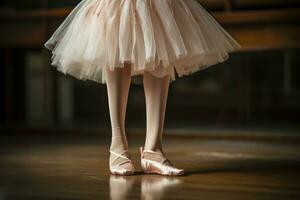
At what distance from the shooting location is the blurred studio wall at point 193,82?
3033mm

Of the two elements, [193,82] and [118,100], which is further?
[193,82]

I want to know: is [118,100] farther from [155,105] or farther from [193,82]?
[193,82]

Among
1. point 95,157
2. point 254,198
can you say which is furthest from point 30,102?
point 254,198

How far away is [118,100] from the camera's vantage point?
1807 mm

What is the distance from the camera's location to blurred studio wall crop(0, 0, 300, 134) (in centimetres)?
303

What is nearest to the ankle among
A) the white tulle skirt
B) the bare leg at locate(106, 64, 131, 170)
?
the bare leg at locate(106, 64, 131, 170)

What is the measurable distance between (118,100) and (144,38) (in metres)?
0.24

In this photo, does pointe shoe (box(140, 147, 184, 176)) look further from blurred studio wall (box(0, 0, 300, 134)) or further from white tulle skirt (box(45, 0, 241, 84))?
blurred studio wall (box(0, 0, 300, 134))

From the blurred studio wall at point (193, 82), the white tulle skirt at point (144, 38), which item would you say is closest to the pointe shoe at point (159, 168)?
the white tulle skirt at point (144, 38)

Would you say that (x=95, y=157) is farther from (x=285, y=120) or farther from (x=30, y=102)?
(x=285, y=120)

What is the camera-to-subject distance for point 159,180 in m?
1.65

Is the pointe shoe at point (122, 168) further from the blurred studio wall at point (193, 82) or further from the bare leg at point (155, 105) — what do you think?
the blurred studio wall at point (193, 82)

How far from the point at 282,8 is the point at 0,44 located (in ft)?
5.56

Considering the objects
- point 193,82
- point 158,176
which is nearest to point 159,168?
point 158,176
